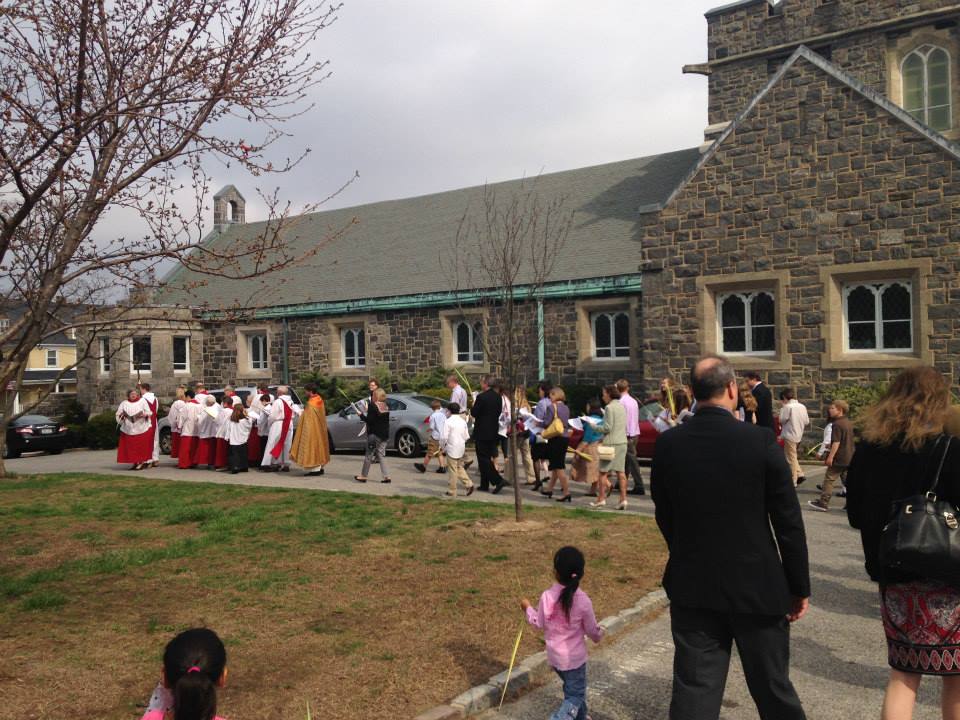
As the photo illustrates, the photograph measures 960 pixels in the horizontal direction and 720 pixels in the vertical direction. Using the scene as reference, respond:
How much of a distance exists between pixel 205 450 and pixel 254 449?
1.10 metres

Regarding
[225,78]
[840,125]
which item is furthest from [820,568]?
[840,125]

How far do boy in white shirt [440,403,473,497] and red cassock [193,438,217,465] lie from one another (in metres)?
7.16

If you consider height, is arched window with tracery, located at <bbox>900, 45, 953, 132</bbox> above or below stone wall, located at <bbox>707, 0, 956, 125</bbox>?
below

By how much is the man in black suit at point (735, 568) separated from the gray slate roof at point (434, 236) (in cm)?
1928

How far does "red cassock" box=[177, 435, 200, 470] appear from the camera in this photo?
18422 millimetres

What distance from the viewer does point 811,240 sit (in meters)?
17.8

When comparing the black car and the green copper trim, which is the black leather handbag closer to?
the green copper trim

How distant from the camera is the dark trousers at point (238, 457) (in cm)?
1744

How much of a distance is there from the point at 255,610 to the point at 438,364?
19682 mm

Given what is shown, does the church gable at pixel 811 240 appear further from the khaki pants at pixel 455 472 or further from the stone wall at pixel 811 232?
the khaki pants at pixel 455 472

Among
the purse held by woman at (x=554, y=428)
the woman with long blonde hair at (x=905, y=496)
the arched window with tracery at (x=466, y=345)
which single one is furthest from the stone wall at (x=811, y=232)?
the woman with long blonde hair at (x=905, y=496)

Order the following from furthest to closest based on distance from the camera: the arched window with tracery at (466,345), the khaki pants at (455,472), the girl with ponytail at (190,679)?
the arched window with tracery at (466,345) < the khaki pants at (455,472) < the girl with ponytail at (190,679)

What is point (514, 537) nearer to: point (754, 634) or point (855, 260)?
point (754, 634)

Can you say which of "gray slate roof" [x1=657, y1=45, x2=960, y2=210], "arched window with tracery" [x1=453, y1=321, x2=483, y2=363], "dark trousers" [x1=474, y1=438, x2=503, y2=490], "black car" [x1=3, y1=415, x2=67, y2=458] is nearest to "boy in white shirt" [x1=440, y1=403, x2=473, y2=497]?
"dark trousers" [x1=474, y1=438, x2=503, y2=490]
